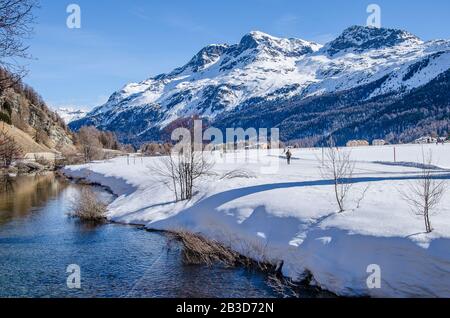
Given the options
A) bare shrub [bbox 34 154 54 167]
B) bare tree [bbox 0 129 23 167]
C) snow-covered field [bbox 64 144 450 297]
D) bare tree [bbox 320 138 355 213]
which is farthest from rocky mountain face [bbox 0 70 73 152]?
bare tree [bbox 0 129 23 167]

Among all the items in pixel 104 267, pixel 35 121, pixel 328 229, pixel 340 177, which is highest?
pixel 35 121

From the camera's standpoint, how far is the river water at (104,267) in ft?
49.8

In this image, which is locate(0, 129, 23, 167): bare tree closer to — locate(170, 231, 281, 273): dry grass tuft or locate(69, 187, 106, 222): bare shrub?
locate(170, 231, 281, 273): dry grass tuft

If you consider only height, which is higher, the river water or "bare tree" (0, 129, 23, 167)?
"bare tree" (0, 129, 23, 167)

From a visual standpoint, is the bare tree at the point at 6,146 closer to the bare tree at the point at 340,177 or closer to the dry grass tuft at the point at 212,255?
the dry grass tuft at the point at 212,255

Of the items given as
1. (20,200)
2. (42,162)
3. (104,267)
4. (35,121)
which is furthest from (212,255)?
(35,121)

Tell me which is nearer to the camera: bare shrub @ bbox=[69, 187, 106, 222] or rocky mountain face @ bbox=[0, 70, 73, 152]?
bare shrub @ bbox=[69, 187, 106, 222]

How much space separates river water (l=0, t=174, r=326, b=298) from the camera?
49.8 ft

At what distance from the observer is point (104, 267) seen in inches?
703

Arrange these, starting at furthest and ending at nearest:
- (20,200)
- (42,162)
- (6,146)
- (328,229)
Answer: (42,162) → (20,200) → (328,229) → (6,146)

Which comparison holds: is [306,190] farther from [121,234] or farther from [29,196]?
[29,196]

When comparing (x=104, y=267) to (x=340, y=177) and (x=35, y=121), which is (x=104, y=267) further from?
(x=35, y=121)
